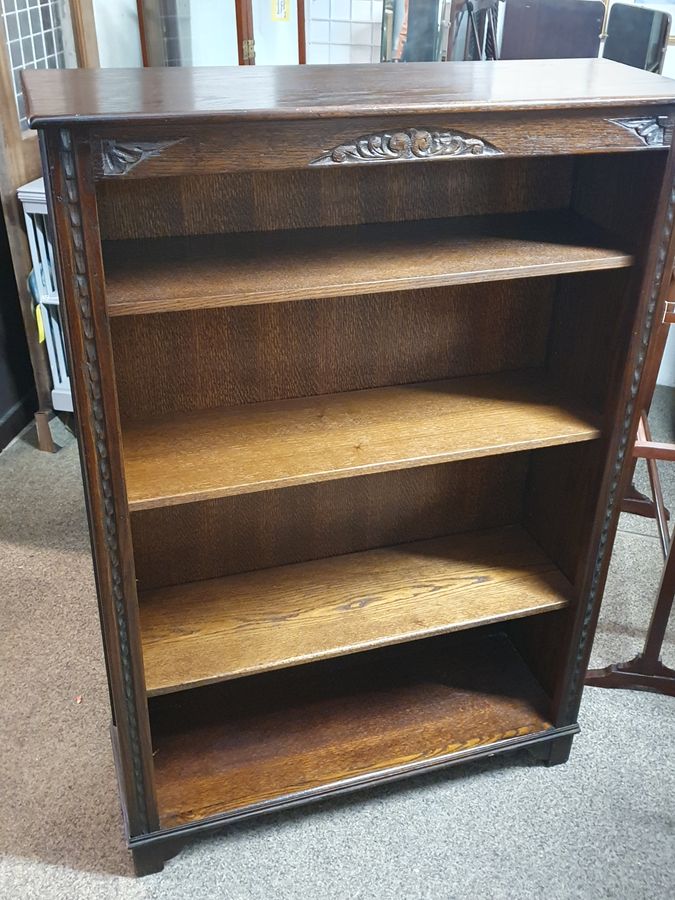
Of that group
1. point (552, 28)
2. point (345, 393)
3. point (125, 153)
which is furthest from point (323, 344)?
point (552, 28)

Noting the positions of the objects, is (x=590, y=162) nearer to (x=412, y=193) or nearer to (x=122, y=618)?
(x=412, y=193)

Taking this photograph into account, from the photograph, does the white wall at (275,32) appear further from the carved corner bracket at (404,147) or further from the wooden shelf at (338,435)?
the carved corner bracket at (404,147)

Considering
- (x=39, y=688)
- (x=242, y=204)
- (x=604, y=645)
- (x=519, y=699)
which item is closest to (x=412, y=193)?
(x=242, y=204)

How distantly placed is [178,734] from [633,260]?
39.3 inches

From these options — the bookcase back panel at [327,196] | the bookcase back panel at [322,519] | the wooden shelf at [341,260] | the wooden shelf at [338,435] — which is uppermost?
the bookcase back panel at [327,196]

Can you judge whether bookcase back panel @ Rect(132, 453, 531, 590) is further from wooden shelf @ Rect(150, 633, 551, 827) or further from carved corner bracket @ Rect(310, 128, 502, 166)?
carved corner bracket @ Rect(310, 128, 502, 166)

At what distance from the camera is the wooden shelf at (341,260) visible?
0.98m

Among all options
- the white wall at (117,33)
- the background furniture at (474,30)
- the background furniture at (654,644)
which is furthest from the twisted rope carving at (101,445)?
the background furniture at (474,30)

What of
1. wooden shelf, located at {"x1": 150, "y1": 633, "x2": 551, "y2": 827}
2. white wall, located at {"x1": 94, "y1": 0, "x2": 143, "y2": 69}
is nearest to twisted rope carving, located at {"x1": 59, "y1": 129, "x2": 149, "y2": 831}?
wooden shelf, located at {"x1": 150, "y1": 633, "x2": 551, "y2": 827}

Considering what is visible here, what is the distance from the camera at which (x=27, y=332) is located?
224cm

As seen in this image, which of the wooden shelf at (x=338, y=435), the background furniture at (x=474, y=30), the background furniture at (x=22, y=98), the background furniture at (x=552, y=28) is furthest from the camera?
the background furniture at (x=474, y=30)

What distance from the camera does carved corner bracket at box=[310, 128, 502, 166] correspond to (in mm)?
944

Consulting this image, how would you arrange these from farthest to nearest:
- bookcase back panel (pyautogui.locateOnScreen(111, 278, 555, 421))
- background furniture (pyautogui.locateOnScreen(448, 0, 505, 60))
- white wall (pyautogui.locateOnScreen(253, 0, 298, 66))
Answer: white wall (pyautogui.locateOnScreen(253, 0, 298, 66))
background furniture (pyautogui.locateOnScreen(448, 0, 505, 60))
bookcase back panel (pyautogui.locateOnScreen(111, 278, 555, 421))

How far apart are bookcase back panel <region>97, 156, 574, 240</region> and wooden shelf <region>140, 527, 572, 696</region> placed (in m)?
0.56
